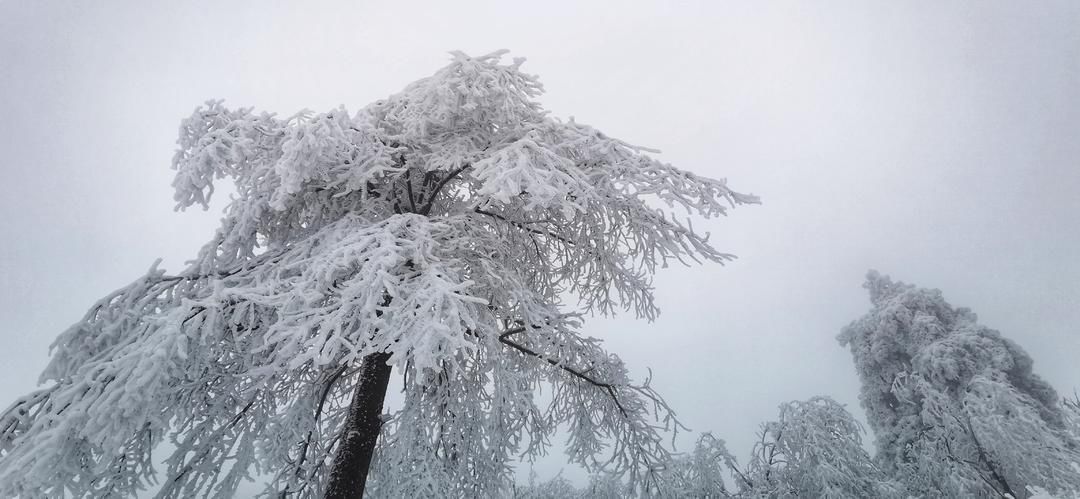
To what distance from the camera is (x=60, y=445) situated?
8.56 feet

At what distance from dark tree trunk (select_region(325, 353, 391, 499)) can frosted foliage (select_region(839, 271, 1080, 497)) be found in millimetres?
11322

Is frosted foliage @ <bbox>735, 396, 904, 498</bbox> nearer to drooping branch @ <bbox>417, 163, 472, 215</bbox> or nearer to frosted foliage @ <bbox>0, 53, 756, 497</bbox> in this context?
frosted foliage @ <bbox>0, 53, 756, 497</bbox>

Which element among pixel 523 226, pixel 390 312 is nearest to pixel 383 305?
pixel 390 312

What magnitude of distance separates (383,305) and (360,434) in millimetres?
1302

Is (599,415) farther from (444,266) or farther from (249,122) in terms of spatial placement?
(249,122)

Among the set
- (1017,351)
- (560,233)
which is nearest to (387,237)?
(560,233)

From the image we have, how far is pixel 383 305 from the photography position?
4.32m

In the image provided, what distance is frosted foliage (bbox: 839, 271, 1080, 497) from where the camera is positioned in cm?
889

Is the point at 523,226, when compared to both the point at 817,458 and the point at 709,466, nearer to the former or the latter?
the point at 709,466

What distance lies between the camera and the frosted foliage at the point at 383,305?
287cm

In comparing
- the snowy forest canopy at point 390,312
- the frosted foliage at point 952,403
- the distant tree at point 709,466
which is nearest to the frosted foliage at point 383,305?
the snowy forest canopy at point 390,312

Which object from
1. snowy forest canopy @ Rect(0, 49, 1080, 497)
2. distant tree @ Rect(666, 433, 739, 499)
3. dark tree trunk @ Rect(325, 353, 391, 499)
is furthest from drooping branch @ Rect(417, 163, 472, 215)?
distant tree @ Rect(666, 433, 739, 499)

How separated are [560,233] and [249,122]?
357 cm

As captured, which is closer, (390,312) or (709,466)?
(390,312)
